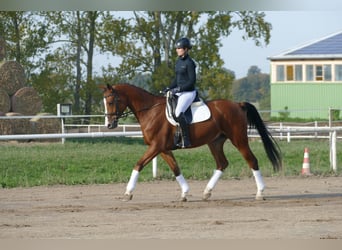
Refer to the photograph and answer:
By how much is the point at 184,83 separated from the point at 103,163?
25.2ft

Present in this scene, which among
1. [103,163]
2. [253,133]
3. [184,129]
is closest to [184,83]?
[184,129]

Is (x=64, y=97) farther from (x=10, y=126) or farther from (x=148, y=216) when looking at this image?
(x=148, y=216)

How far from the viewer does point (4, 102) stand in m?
30.6

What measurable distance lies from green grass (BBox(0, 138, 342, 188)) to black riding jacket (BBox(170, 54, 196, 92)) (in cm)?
391

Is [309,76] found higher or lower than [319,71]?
lower

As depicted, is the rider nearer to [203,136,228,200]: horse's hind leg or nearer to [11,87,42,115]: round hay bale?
[203,136,228,200]: horse's hind leg

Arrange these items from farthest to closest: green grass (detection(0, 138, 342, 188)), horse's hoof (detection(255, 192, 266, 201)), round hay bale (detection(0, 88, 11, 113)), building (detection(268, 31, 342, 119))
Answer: building (detection(268, 31, 342, 119)) < round hay bale (detection(0, 88, 11, 113)) < green grass (detection(0, 138, 342, 188)) < horse's hoof (detection(255, 192, 266, 201))

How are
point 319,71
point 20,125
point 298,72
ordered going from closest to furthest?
point 20,125
point 319,71
point 298,72

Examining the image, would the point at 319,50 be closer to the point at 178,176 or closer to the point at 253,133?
the point at 253,133

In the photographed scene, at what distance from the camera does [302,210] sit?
38.0 feet

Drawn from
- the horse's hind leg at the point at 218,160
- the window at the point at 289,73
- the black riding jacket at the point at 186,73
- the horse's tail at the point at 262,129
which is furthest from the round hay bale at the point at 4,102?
the window at the point at 289,73

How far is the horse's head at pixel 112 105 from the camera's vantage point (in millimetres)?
12836

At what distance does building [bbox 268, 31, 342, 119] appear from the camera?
5244cm

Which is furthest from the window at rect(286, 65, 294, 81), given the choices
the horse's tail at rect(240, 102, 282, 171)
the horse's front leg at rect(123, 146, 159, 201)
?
the horse's front leg at rect(123, 146, 159, 201)
